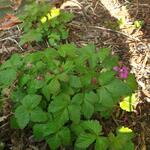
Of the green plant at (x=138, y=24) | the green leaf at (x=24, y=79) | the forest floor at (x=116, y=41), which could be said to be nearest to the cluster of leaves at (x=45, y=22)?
the forest floor at (x=116, y=41)

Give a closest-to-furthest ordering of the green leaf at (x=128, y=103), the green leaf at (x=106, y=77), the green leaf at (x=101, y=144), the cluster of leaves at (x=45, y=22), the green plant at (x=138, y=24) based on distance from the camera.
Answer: the green leaf at (x=101, y=144) → the green leaf at (x=106, y=77) → the green leaf at (x=128, y=103) → the cluster of leaves at (x=45, y=22) → the green plant at (x=138, y=24)

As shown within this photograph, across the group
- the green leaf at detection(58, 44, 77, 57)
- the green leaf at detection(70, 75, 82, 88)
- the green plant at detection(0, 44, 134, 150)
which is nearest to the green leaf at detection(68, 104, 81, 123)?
the green plant at detection(0, 44, 134, 150)


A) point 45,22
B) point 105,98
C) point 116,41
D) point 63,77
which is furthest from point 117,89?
point 45,22

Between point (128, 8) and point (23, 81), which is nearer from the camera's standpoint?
point (23, 81)

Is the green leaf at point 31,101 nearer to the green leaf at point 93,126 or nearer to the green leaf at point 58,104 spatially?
the green leaf at point 58,104

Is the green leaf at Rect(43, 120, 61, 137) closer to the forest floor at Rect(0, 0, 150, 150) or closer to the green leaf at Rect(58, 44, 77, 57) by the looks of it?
the forest floor at Rect(0, 0, 150, 150)

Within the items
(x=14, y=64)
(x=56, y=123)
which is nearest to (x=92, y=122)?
(x=56, y=123)

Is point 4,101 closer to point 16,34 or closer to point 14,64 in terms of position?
point 14,64
